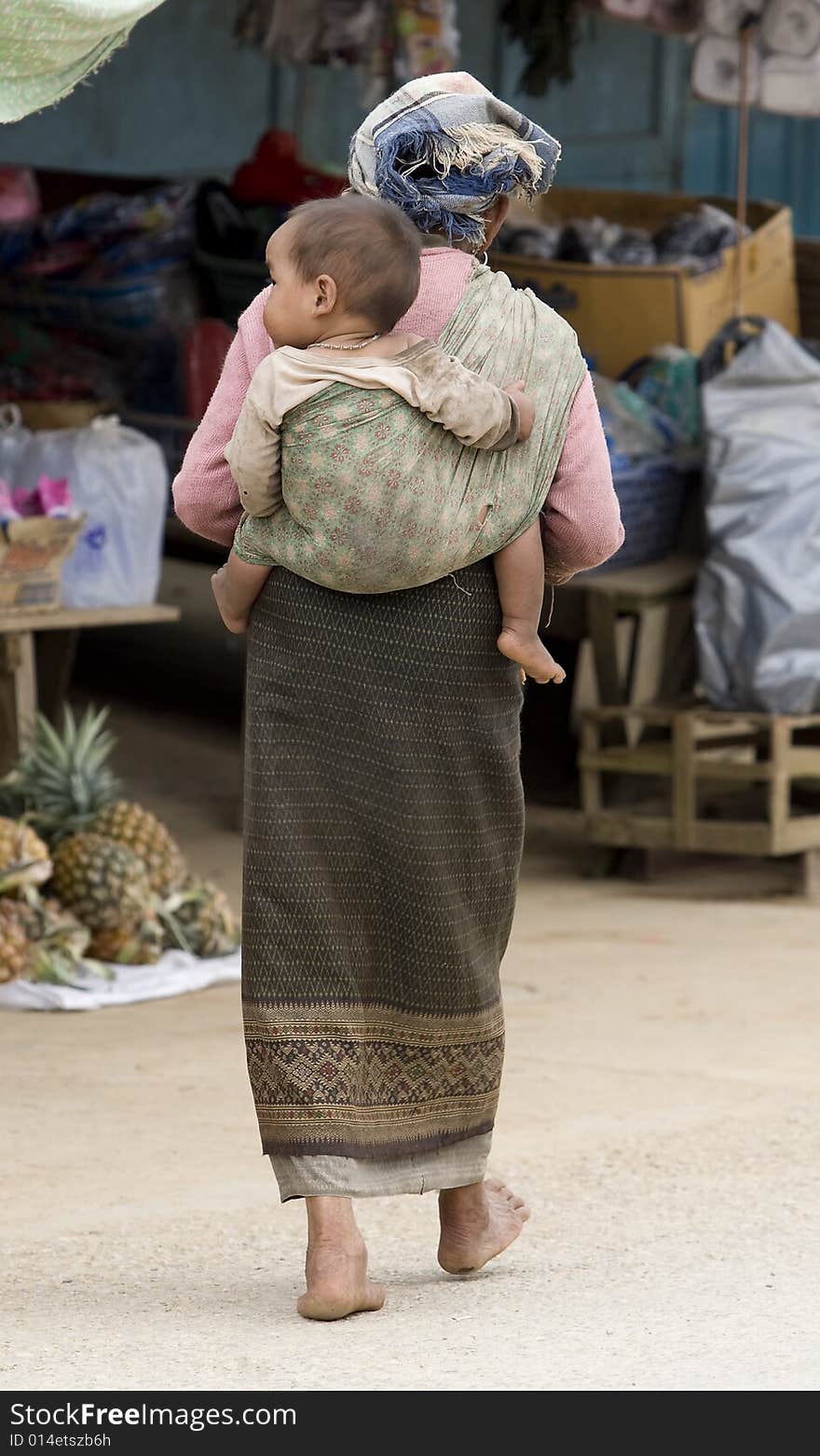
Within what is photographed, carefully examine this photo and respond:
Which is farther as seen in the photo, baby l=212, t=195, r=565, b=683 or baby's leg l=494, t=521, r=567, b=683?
baby's leg l=494, t=521, r=567, b=683

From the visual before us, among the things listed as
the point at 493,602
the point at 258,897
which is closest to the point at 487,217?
the point at 493,602

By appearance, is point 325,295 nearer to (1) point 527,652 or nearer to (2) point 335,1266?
(1) point 527,652

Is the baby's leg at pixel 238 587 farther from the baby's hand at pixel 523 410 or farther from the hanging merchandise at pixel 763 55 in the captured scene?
the hanging merchandise at pixel 763 55

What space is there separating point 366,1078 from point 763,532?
3.79 meters

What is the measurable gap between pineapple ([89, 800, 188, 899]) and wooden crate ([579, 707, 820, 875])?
5.15 ft

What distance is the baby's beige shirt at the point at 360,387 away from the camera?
2646mm

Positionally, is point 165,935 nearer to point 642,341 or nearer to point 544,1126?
point 544,1126

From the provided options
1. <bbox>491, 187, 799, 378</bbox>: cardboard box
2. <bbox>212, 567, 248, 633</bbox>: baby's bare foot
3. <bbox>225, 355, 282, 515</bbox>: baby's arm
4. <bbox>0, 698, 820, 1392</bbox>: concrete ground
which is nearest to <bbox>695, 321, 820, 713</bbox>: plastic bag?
<bbox>0, 698, 820, 1392</bbox>: concrete ground

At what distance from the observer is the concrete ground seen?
2.71m

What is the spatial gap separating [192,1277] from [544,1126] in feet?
3.66

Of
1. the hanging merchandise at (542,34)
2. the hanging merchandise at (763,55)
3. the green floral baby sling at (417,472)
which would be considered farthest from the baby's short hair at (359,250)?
the hanging merchandise at (542,34)

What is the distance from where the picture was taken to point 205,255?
27.1ft

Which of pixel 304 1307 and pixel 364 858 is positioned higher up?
pixel 364 858

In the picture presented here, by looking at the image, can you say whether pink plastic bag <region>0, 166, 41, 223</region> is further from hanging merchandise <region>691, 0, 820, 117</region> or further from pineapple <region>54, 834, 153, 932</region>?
pineapple <region>54, 834, 153, 932</region>
